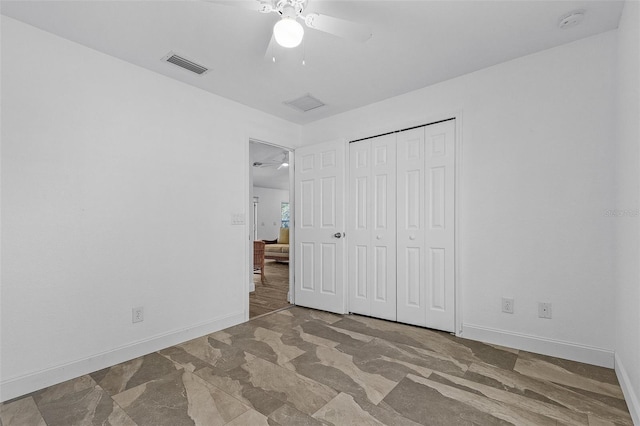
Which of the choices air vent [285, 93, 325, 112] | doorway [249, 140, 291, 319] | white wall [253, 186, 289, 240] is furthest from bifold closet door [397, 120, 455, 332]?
white wall [253, 186, 289, 240]

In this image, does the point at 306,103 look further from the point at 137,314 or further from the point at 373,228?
the point at 137,314

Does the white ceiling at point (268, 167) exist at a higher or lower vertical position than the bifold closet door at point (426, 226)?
higher

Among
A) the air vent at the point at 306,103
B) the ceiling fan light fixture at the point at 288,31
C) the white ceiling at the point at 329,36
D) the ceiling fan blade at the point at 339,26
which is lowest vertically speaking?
the ceiling fan light fixture at the point at 288,31

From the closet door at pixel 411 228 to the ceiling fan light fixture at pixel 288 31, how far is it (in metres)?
1.93

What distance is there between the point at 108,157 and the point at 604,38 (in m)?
3.89

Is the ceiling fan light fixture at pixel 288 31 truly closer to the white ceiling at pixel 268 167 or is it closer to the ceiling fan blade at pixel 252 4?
the ceiling fan blade at pixel 252 4

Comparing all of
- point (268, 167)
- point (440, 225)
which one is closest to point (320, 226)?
point (440, 225)

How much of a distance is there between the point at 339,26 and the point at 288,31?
1.05ft

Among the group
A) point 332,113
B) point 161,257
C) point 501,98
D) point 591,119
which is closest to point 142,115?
point 161,257

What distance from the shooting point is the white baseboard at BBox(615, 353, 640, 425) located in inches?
61.7

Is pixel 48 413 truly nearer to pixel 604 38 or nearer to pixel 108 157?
pixel 108 157

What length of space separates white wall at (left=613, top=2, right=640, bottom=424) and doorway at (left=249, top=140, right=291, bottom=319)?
10.3 ft

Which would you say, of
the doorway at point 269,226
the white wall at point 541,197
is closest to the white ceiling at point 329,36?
the white wall at point 541,197

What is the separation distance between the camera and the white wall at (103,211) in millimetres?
2029
